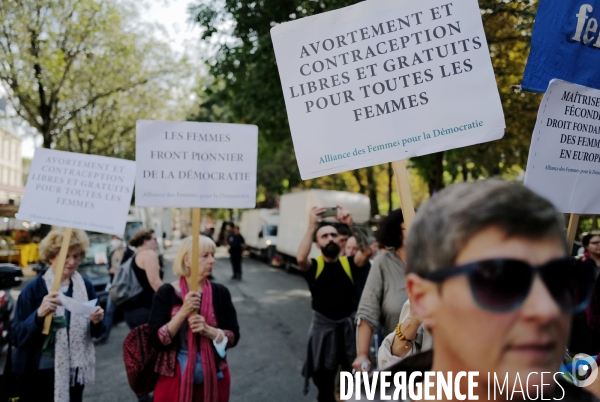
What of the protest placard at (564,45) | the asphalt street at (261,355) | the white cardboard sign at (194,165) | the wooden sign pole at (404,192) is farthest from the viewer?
the asphalt street at (261,355)

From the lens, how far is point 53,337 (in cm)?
421

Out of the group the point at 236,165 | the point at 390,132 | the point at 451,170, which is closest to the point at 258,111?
the point at 451,170

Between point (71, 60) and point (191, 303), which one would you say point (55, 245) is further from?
point (71, 60)

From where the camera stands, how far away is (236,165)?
404 cm

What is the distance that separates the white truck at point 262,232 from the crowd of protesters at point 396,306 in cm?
2359

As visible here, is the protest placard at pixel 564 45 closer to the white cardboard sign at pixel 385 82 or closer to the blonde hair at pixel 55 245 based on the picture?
the white cardboard sign at pixel 385 82

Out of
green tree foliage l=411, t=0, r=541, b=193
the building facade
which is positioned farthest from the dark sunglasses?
the building facade

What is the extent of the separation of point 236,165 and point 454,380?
2.93 m

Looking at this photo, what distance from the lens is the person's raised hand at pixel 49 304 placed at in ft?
13.1

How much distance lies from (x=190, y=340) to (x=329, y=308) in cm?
162

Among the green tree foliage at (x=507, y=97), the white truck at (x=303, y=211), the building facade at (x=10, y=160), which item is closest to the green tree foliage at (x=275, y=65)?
the green tree foliage at (x=507, y=97)

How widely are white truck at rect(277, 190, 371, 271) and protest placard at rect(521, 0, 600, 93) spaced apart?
545 inches

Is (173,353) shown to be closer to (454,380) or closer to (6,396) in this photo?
(6,396)

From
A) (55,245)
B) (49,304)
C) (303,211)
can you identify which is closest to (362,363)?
(49,304)
